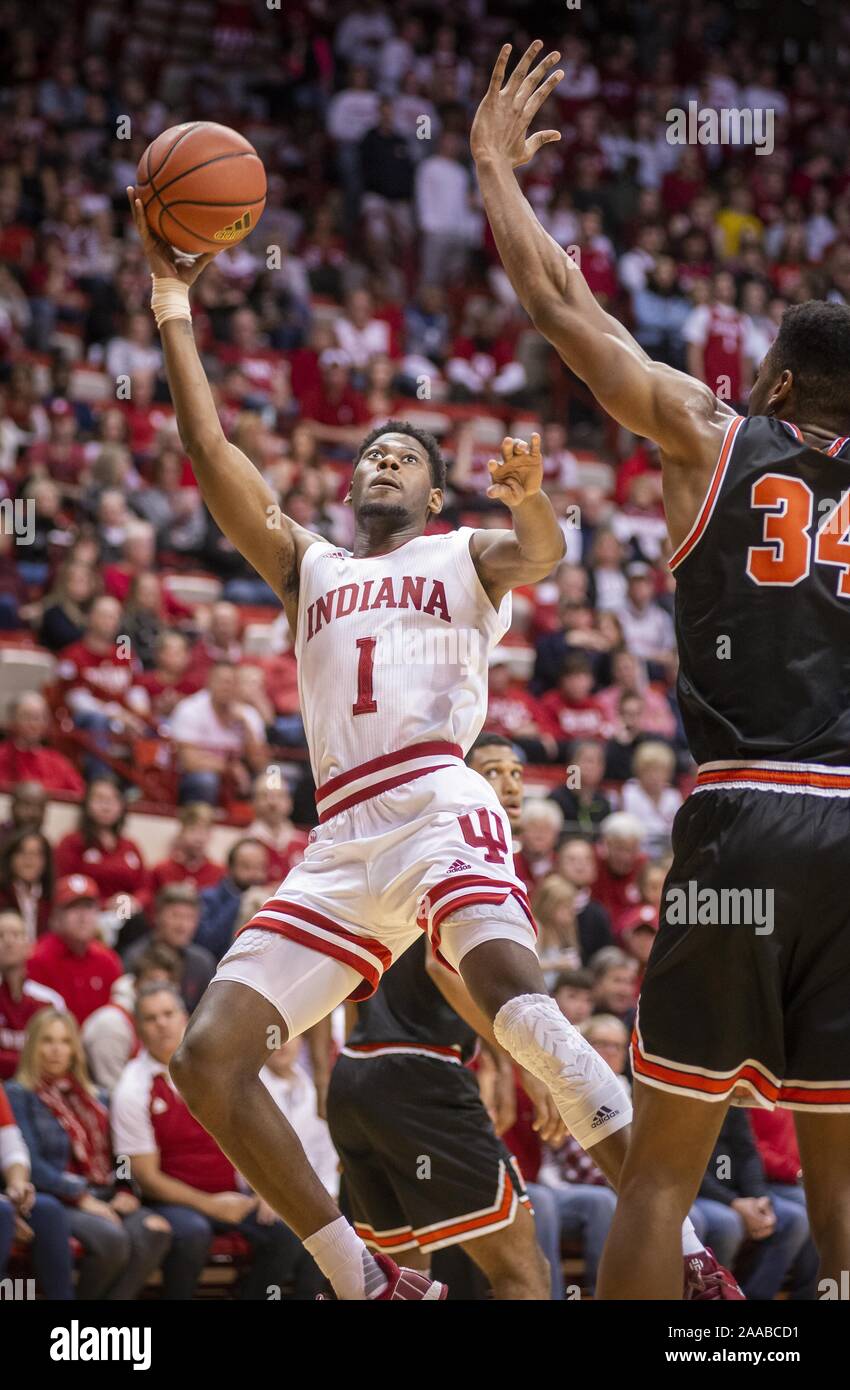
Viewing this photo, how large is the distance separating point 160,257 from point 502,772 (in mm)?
2185

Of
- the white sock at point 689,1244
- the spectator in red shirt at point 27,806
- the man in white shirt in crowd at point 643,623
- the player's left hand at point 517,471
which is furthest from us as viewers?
the man in white shirt in crowd at point 643,623

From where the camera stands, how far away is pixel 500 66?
486 centimetres

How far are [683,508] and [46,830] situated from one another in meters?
6.96

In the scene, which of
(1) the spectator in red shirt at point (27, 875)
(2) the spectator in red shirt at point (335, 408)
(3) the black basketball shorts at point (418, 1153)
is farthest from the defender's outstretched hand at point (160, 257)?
(2) the spectator in red shirt at point (335, 408)

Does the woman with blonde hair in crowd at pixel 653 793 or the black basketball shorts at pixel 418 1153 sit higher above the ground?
the woman with blonde hair in crowd at pixel 653 793

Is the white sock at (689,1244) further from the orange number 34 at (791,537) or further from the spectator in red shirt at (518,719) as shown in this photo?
the spectator in red shirt at (518,719)

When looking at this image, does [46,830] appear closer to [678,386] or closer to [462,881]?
[462,881]

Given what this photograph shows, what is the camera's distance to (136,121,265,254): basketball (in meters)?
5.92

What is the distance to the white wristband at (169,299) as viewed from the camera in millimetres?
5828

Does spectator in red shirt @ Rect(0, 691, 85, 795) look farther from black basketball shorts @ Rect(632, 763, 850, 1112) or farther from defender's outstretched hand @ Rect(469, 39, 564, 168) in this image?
black basketball shorts @ Rect(632, 763, 850, 1112)

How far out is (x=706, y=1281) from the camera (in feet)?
14.8

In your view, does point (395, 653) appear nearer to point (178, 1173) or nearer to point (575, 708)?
point (178, 1173)

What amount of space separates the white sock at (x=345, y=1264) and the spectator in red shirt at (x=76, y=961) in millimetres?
4526

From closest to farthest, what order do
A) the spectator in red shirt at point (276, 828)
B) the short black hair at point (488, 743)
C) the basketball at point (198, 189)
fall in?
1. the basketball at point (198, 189)
2. the short black hair at point (488, 743)
3. the spectator in red shirt at point (276, 828)
